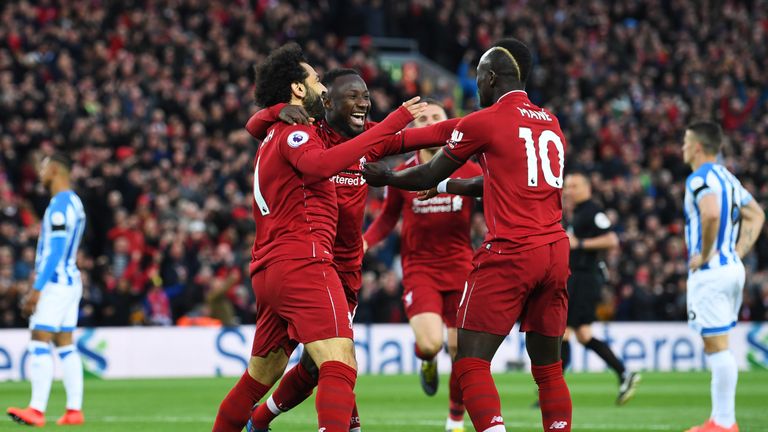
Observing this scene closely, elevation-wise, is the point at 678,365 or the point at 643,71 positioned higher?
the point at 643,71

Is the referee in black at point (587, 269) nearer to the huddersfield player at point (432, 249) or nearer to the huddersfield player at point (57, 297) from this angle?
the huddersfield player at point (432, 249)

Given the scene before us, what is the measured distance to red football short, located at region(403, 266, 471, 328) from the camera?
394 inches

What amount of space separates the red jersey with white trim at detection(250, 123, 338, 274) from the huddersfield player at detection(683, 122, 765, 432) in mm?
3839

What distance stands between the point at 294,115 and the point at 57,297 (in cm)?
503

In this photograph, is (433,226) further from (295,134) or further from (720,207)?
(295,134)

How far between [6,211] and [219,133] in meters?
4.73

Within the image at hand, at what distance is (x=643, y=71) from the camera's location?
3053 cm

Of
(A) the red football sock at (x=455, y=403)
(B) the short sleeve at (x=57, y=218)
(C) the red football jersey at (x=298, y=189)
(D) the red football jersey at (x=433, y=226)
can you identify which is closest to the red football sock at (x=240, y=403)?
(C) the red football jersey at (x=298, y=189)

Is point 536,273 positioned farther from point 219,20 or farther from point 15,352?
point 219,20

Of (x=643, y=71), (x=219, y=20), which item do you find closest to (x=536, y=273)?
(x=219, y=20)

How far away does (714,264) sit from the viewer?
9.37m

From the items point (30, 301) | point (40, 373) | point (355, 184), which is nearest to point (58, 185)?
point (30, 301)

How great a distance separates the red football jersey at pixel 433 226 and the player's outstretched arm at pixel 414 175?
2859mm

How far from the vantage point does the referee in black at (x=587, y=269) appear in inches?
508
